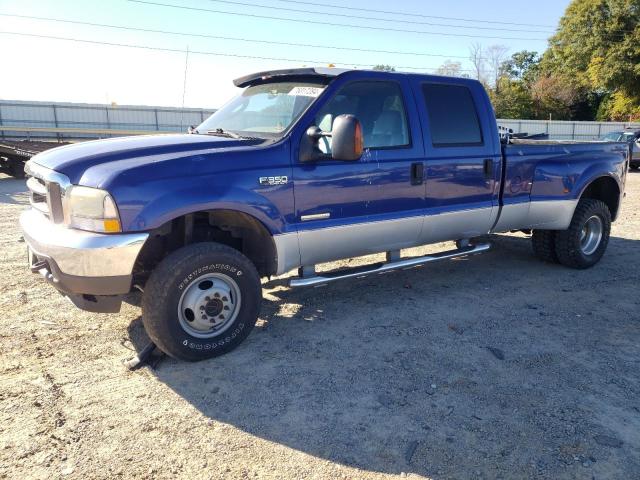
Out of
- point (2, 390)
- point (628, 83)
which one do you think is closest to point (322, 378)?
point (2, 390)

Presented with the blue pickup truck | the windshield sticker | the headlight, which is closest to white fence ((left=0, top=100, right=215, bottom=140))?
the windshield sticker

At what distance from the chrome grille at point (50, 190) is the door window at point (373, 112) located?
1.89 metres

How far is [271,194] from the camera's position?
3.83 metres

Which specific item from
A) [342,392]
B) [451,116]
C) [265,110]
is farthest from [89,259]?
[451,116]

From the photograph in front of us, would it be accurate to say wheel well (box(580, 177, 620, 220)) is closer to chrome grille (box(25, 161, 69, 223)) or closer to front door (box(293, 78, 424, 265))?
front door (box(293, 78, 424, 265))

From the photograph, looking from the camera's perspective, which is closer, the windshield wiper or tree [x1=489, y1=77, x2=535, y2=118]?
the windshield wiper

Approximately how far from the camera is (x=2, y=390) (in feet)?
10.8

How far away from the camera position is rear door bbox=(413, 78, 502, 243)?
15.7ft

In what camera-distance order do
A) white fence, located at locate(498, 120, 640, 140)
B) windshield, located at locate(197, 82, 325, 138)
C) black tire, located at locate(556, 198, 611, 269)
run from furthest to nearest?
white fence, located at locate(498, 120, 640, 140)
black tire, located at locate(556, 198, 611, 269)
windshield, located at locate(197, 82, 325, 138)

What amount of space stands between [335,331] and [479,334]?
46.6 inches

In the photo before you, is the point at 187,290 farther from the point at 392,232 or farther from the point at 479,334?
the point at 479,334

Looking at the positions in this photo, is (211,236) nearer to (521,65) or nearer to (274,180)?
(274,180)

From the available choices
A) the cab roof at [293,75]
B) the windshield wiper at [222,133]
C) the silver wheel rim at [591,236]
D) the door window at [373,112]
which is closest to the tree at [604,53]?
the silver wheel rim at [591,236]

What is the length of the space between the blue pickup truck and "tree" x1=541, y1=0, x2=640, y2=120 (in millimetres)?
45142
